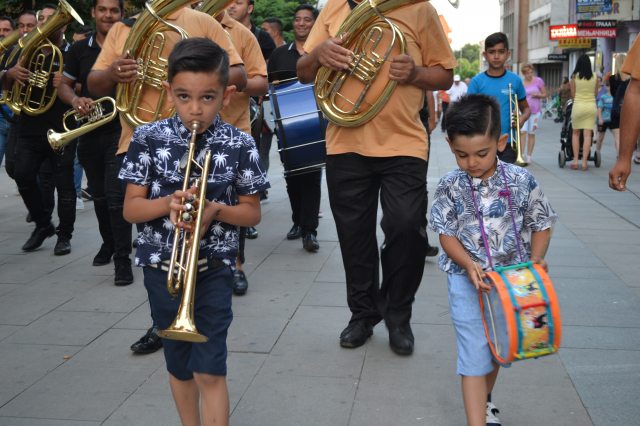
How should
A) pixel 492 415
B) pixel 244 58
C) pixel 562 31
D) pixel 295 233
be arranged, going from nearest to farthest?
pixel 492 415 → pixel 244 58 → pixel 295 233 → pixel 562 31

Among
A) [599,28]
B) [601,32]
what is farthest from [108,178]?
[601,32]

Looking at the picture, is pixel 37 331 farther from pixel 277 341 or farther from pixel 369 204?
pixel 369 204

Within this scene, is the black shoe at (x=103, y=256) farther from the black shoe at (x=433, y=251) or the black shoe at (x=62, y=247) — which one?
the black shoe at (x=433, y=251)

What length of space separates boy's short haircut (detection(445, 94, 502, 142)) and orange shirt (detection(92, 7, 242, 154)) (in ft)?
5.61

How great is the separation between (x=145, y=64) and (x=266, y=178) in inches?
60.8

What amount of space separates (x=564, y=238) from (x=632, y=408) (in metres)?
3.83

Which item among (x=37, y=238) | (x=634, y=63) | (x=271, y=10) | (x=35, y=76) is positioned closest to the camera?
(x=634, y=63)

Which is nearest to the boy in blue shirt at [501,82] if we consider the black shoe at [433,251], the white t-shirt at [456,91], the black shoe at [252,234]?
the black shoe at [433,251]

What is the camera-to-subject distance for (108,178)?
4.99m

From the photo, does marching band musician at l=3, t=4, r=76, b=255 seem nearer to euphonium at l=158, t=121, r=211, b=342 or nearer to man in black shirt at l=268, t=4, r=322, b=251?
man in black shirt at l=268, t=4, r=322, b=251

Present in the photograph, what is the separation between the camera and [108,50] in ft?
13.7

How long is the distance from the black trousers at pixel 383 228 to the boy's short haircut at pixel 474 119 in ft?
3.10

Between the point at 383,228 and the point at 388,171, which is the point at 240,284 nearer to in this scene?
the point at 383,228

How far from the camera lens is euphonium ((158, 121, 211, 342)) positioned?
2.20m
